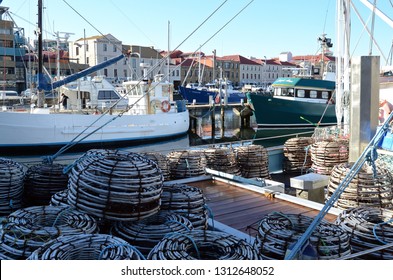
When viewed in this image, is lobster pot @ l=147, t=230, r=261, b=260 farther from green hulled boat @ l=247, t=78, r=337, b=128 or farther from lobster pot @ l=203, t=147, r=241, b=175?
green hulled boat @ l=247, t=78, r=337, b=128

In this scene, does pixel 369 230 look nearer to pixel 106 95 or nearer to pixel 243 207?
pixel 243 207

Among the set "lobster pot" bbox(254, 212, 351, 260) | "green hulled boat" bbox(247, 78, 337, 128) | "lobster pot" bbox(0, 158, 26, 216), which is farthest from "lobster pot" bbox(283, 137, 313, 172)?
"green hulled boat" bbox(247, 78, 337, 128)

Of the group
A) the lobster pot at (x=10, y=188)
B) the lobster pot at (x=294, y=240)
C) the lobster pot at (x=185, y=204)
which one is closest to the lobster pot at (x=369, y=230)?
the lobster pot at (x=294, y=240)

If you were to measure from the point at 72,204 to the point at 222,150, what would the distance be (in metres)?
4.95

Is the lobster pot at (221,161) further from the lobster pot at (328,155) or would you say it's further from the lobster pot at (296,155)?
the lobster pot at (296,155)

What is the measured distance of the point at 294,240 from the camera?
11.8 feet

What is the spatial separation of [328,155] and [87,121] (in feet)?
52.8

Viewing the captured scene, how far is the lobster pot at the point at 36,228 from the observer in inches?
131

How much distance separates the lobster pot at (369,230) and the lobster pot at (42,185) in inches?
154

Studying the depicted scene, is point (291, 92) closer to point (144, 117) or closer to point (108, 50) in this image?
point (144, 117)

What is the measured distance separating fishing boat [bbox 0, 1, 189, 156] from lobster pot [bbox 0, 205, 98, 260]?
42.6 feet

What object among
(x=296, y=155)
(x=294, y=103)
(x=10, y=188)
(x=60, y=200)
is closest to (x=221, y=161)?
(x=296, y=155)

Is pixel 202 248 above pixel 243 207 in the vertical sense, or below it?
above
